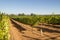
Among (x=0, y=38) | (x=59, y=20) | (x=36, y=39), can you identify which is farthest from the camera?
(x=59, y=20)

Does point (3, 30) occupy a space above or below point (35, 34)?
above

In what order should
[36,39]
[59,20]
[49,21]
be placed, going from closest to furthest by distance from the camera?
[36,39] < [59,20] < [49,21]

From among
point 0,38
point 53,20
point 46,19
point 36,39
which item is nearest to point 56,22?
point 53,20

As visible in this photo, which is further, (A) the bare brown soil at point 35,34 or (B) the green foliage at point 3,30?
(A) the bare brown soil at point 35,34

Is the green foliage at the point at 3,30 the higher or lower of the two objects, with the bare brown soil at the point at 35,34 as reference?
higher

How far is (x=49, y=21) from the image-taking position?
49.3 metres

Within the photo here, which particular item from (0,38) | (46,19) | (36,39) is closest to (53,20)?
(46,19)

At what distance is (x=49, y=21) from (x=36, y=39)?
3131cm

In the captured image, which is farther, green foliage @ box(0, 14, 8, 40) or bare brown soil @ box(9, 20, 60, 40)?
bare brown soil @ box(9, 20, 60, 40)

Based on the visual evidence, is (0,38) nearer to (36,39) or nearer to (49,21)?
(36,39)

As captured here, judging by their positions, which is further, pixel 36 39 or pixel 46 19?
pixel 46 19

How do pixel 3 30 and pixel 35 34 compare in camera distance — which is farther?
pixel 35 34

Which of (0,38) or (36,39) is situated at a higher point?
(0,38)

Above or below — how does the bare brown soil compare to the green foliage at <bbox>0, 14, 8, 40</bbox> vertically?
below
